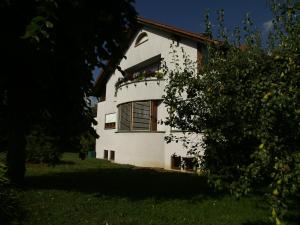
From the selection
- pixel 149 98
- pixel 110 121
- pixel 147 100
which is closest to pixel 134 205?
pixel 149 98

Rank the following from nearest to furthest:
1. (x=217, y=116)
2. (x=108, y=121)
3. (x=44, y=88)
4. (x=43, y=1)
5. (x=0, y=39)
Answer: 1. (x=217, y=116)
2. (x=43, y=1)
3. (x=0, y=39)
4. (x=44, y=88)
5. (x=108, y=121)

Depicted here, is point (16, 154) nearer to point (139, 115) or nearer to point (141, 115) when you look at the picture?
point (141, 115)

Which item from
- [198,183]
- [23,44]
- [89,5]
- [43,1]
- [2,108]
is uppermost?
[89,5]

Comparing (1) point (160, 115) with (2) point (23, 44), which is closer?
(2) point (23, 44)

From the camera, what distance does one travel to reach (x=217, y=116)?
695 centimetres

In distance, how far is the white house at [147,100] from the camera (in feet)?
62.8

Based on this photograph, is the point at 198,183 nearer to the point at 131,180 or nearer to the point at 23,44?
the point at 131,180

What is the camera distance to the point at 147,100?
20781 millimetres

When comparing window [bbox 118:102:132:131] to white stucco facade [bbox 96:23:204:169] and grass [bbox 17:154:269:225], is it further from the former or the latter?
grass [bbox 17:154:269:225]

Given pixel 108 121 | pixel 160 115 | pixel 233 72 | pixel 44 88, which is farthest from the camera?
pixel 108 121

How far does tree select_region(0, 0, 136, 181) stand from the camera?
8469 millimetres

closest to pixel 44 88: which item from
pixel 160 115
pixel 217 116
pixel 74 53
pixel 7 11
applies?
pixel 74 53

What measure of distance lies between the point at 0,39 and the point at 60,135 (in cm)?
355

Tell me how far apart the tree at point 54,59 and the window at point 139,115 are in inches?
376
